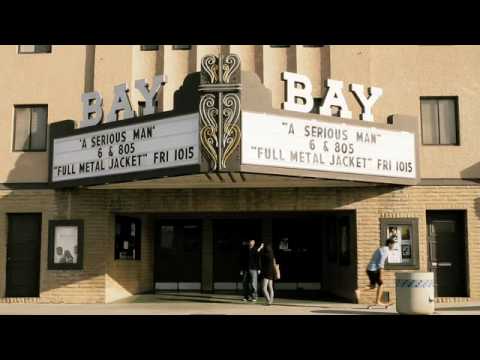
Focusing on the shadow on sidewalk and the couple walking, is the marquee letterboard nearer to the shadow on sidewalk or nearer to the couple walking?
the couple walking

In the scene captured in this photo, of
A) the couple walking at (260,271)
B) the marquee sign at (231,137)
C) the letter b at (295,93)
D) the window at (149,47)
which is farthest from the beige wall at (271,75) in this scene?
the couple walking at (260,271)

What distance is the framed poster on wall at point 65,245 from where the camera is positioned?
1723 cm

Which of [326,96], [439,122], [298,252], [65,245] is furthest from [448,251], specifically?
[65,245]

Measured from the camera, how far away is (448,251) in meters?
17.5

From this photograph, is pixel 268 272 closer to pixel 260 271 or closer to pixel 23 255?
pixel 260 271

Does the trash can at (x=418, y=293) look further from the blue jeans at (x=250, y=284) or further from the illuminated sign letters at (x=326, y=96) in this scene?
the blue jeans at (x=250, y=284)

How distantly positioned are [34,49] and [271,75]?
7.61 meters

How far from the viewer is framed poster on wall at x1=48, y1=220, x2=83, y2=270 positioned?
1723cm

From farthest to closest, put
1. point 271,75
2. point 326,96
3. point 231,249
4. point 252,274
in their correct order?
1. point 231,249
2. point 271,75
3. point 252,274
4. point 326,96

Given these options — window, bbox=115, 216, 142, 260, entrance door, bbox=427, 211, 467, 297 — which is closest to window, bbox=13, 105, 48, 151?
window, bbox=115, 216, 142, 260

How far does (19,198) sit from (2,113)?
9.05ft

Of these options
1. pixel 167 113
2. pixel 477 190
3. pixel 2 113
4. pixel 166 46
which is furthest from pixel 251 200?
pixel 2 113

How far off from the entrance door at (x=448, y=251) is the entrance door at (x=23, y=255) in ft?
39.5

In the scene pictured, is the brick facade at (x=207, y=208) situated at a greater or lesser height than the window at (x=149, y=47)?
lesser
